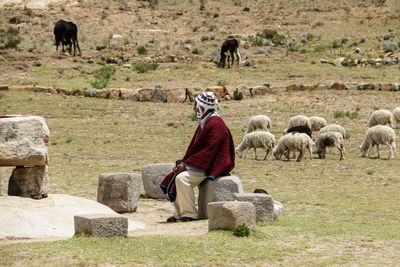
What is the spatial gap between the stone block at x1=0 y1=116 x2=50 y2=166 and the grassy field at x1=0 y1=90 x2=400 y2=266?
2.19 m

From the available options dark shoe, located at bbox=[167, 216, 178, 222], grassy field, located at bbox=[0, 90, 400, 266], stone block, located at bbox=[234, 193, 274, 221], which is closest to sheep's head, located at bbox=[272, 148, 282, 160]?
grassy field, located at bbox=[0, 90, 400, 266]

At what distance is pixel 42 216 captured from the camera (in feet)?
45.0

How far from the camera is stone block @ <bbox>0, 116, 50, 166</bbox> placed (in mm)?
13742

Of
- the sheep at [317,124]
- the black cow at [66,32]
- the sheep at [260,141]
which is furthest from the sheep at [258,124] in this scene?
the black cow at [66,32]

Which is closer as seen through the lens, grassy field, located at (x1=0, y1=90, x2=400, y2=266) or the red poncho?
grassy field, located at (x1=0, y1=90, x2=400, y2=266)

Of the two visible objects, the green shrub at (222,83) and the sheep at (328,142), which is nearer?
the sheep at (328,142)

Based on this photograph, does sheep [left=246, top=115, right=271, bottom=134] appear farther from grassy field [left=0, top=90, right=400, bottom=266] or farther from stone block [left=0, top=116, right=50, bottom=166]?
stone block [left=0, top=116, right=50, bottom=166]

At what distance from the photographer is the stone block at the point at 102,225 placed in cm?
1215

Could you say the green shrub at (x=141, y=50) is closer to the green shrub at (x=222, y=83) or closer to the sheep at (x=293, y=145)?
the green shrub at (x=222, y=83)

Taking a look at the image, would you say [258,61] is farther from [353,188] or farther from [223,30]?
[353,188]

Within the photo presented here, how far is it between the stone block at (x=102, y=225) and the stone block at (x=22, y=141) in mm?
1873

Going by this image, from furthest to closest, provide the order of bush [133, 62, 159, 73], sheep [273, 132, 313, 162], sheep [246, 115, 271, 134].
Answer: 1. bush [133, 62, 159, 73]
2. sheep [246, 115, 271, 134]
3. sheep [273, 132, 313, 162]

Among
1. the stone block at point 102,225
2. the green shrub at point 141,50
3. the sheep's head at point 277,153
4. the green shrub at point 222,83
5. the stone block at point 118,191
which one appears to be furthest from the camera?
the green shrub at point 141,50

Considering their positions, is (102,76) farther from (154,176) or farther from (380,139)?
(154,176)
